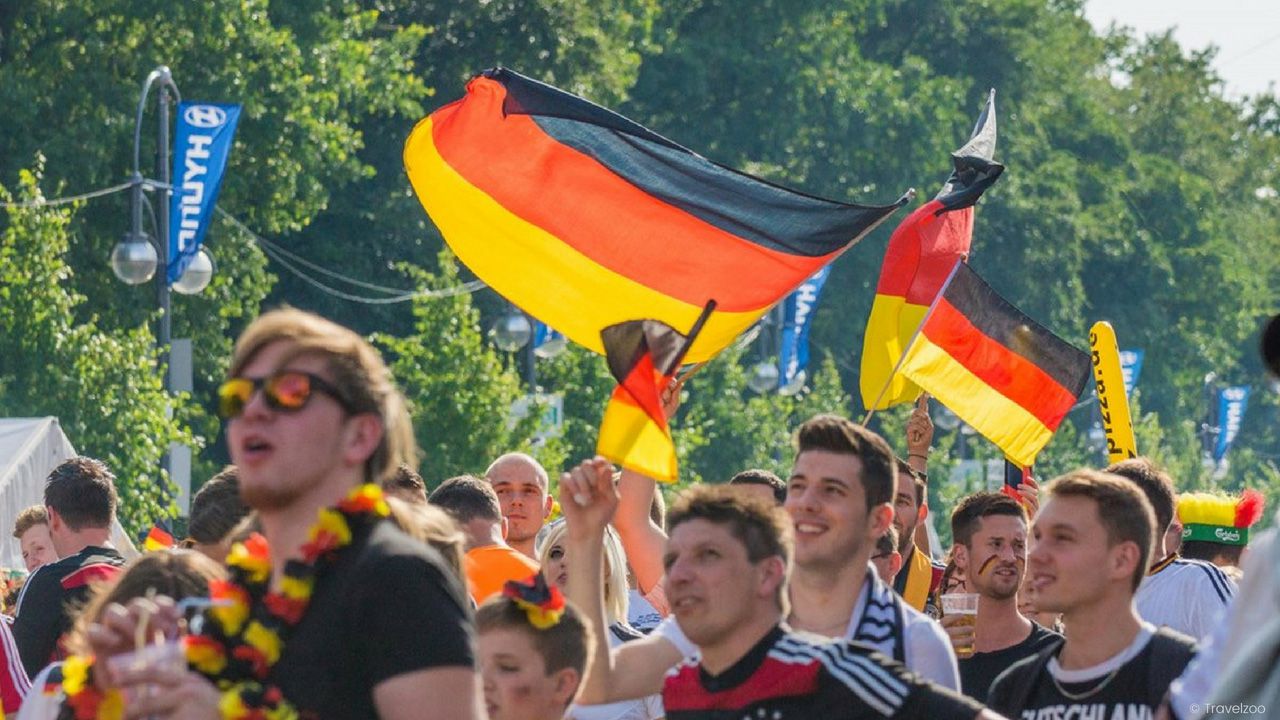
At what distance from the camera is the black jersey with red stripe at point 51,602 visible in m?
8.58

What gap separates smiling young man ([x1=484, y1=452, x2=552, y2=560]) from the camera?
34.1 feet

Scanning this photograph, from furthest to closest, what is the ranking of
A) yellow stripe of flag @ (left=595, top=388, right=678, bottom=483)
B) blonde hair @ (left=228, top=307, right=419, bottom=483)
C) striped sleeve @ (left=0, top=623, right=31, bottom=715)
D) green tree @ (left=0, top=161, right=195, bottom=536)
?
1. green tree @ (left=0, top=161, right=195, bottom=536)
2. striped sleeve @ (left=0, top=623, right=31, bottom=715)
3. yellow stripe of flag @ (left=595, top=388, right=678, bottom=483)
4. blonde hair @ (left=228, top=307, right=419, bottom=483)

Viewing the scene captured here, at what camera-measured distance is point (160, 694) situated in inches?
164

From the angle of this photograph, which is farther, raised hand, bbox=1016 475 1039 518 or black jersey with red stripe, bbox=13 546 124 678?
raised hand, bbox=1016 475 1039 518

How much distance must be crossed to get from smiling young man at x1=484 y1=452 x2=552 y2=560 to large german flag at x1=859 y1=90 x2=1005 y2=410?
1601 millimetres

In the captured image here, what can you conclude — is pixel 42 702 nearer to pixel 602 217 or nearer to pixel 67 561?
pixel 67 561

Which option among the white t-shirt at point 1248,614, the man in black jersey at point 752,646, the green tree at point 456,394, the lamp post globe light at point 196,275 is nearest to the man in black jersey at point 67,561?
the man in black jersey at point 752,646

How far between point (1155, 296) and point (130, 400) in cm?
4141

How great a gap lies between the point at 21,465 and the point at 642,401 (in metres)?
10.9

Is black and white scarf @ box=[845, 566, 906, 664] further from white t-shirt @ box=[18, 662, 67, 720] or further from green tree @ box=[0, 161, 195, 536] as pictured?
green tree @ box=[0, 161, 195, 536]

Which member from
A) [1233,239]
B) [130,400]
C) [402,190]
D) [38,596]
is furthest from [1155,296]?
[38,596]

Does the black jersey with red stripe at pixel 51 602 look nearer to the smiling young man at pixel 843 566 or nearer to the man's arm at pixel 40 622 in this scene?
the man's arm at pixel 40 622

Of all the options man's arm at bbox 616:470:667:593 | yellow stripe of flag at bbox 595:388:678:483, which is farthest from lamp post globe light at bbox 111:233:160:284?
yellow stripe of flag at bbox 595:388:678:483

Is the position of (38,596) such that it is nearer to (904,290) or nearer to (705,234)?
(705,234)
